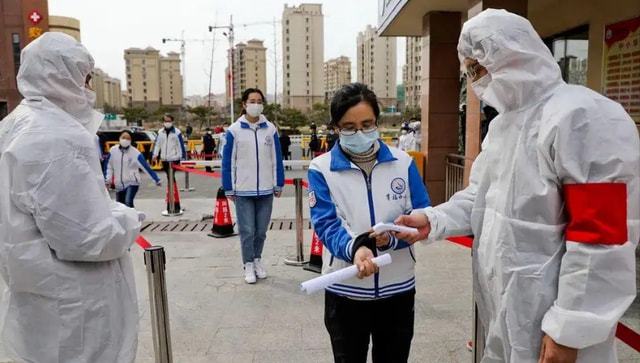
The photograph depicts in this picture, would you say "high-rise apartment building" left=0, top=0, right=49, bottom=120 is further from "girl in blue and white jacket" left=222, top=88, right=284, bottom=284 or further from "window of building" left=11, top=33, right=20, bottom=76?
"girl in blue and white jacket" left=222, top=88, right=284, bottom=284

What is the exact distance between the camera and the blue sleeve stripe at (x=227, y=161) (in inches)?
212

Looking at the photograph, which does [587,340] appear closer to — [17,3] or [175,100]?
[17,3]

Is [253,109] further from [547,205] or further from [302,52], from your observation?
[302,52]

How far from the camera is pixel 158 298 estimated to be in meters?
2.92

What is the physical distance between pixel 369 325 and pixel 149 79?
87.6m

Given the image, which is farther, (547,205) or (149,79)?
(149,79)

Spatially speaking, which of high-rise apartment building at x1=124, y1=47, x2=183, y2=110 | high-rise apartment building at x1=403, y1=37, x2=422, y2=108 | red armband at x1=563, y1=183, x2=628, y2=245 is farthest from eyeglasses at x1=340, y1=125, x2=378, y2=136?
high-rise apartment building at x1=124, y1=47, x2=183, y2=110

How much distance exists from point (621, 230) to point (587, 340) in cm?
35

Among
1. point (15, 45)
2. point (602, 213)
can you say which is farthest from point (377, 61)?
point (602, 213)

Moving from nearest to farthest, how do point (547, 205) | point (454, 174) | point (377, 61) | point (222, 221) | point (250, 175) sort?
point (547, 205)
point (250, 175)
point (222, 221)
point (454, 174)
point (377, 61)

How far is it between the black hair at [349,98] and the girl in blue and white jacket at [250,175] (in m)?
3.00

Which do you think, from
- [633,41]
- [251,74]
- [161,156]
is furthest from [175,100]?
[633,41]

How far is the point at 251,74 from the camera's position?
63812mm

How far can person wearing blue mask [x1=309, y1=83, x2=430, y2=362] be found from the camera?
232 centimetres
